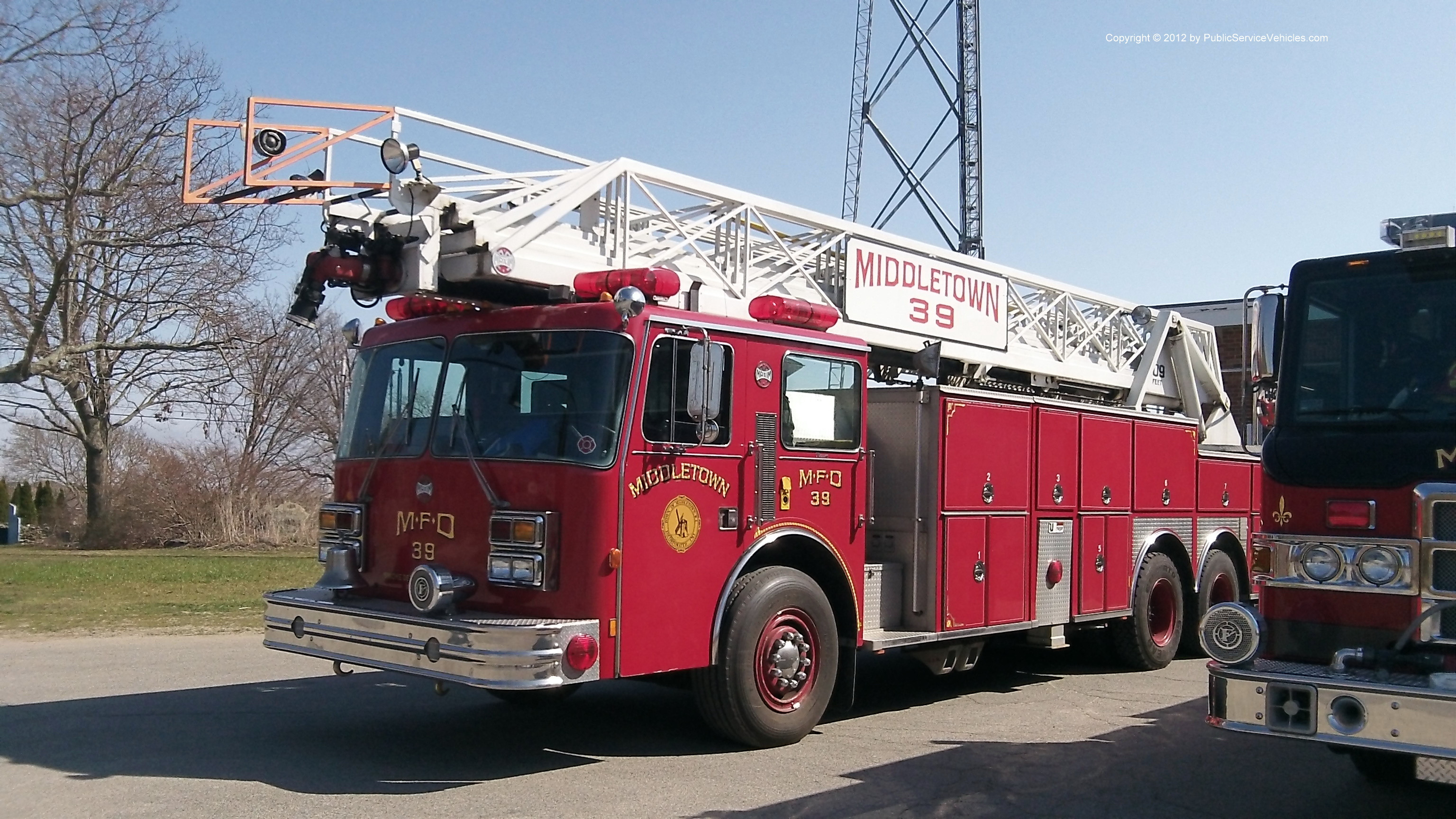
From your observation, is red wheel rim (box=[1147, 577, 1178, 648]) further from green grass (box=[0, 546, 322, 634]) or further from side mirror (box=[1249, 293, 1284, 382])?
green grass (box=[0, 546, 322, 634])

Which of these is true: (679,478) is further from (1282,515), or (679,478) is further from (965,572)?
(1282,515)

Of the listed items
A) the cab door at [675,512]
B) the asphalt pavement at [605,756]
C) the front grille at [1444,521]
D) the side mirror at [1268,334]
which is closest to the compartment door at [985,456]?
the asphalt pavement at [605,756]

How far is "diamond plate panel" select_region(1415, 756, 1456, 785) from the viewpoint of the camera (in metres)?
4.58

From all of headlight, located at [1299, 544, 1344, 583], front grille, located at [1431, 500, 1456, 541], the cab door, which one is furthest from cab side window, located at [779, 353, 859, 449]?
front grille, located at [1431, 500, 1456, 541]

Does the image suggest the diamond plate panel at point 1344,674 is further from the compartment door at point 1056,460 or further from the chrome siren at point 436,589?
the compartment door at point 1056,460

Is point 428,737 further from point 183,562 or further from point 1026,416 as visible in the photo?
point 183,562

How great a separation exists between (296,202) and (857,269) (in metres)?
3.93

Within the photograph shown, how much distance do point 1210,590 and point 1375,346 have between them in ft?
21.2

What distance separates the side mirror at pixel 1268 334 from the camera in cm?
588

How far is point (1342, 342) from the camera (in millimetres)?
5637

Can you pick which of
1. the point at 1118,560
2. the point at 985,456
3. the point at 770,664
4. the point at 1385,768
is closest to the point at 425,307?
the point at 770,664

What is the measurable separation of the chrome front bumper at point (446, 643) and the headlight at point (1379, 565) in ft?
11.6

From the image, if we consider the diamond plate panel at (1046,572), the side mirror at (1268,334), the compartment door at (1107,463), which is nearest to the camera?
the side mirror at (1268,334)

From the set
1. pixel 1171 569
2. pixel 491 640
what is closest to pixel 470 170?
pixel 491 640
